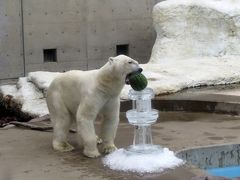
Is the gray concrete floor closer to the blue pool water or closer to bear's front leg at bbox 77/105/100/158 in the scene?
bear's front leg at bbox 77/105/100/158

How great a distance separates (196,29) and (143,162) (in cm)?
711

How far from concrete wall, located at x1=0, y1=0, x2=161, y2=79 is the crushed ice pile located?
22.8 ft

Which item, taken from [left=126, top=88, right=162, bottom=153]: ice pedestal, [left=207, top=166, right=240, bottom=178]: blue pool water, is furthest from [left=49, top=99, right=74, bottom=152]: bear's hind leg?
[left=207, top=166, right=240, bottom=178]: blue pool water

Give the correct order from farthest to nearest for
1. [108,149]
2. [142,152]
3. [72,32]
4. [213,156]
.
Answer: [72,32], [213,156], [108,149], [142,152]

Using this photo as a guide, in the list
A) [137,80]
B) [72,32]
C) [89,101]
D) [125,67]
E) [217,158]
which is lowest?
[217,158]

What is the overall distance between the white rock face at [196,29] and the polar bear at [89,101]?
18.6 ft

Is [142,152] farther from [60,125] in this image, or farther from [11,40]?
[11,40]

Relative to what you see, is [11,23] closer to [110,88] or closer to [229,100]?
[229,100]

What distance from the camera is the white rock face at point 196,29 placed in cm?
1223

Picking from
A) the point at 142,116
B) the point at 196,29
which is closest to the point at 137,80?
the point at 142,116

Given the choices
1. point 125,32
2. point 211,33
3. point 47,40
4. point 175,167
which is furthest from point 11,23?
point 175,167

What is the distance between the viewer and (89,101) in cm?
603

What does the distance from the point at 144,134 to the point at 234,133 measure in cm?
163

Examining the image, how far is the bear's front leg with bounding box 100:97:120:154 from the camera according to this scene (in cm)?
620
